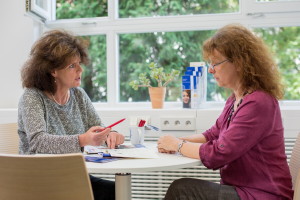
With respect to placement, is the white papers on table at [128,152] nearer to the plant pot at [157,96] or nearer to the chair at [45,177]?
the chair at [45,177]

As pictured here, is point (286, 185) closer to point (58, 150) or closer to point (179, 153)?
point (179, 153)

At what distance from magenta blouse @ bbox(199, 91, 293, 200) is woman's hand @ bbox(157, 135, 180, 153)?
0.14 meters

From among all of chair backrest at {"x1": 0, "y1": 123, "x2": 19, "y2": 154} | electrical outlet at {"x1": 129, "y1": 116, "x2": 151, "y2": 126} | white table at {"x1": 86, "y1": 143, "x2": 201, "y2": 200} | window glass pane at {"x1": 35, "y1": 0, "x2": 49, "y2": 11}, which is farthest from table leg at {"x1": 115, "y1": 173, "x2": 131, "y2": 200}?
window glass pane at {"x1": 35, "y1": 0, "x2": 49, "y2": 11}

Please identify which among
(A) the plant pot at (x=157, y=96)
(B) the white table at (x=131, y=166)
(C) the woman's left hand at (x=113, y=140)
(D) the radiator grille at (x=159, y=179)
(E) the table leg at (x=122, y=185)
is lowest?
(D) the radiator grille at (x=159, y=179)

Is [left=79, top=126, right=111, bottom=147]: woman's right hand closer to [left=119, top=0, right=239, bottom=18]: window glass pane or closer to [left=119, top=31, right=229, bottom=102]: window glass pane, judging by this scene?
[left=119, top=31, right=229, bottom=102]: window glass pane

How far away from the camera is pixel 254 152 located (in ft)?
4.94

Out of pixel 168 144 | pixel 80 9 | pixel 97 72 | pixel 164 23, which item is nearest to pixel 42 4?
pixel 80 9

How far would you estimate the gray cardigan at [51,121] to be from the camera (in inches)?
63.7

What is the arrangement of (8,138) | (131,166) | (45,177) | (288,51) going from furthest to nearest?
(288,51) → (8,138) → (131,166) → (45,177)

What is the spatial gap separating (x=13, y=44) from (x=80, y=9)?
60 centimetres

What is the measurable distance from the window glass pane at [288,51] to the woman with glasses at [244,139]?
3.76ft

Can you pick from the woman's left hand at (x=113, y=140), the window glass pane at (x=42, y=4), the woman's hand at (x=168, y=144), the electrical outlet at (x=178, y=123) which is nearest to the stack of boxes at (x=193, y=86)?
the electrical outlet at (x=178, y=123)

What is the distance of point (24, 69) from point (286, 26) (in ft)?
5.96

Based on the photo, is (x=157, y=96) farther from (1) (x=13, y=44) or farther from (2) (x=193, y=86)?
(1) (x=13, y=44)
